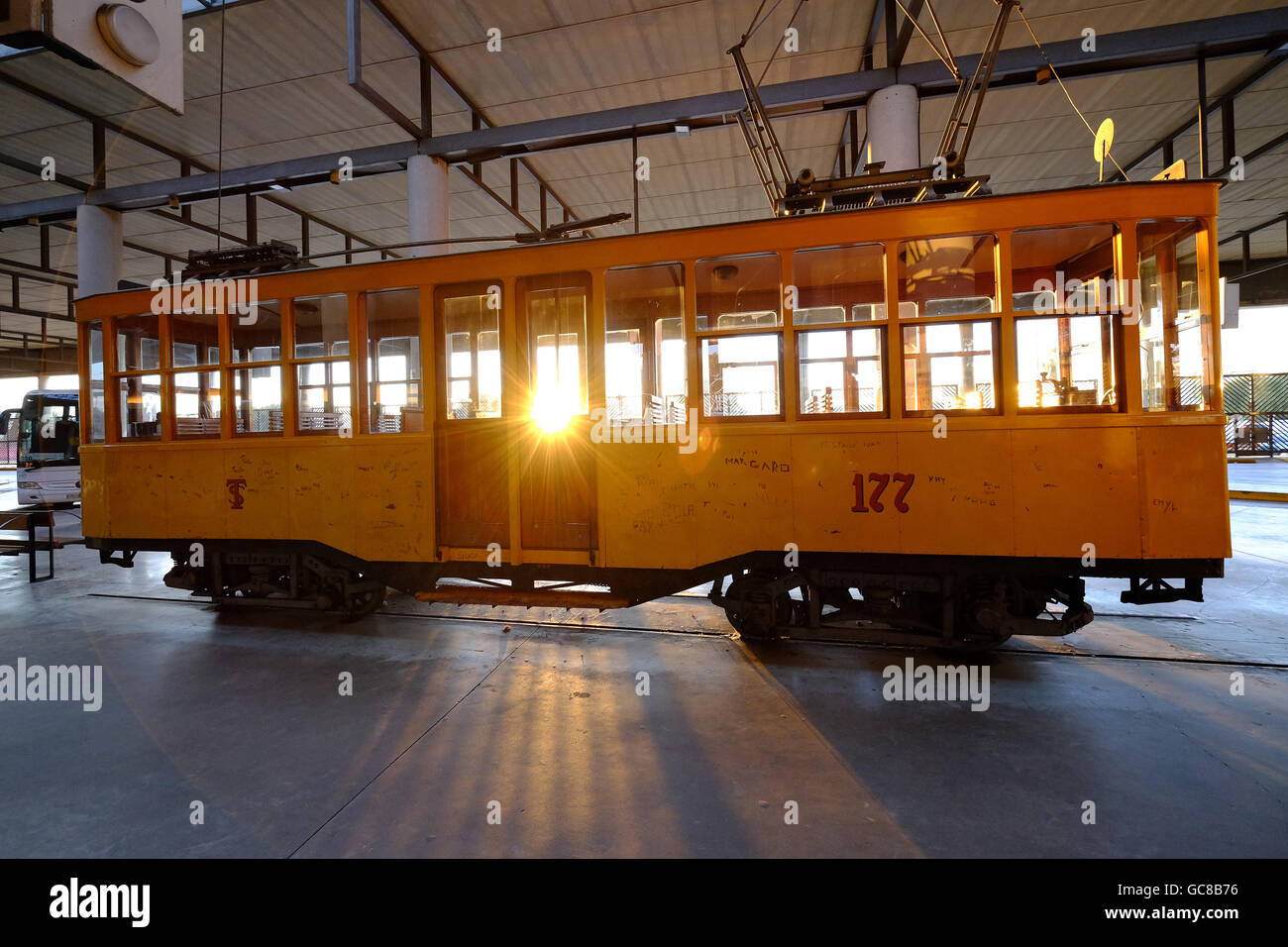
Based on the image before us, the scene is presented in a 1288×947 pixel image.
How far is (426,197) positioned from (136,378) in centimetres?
469

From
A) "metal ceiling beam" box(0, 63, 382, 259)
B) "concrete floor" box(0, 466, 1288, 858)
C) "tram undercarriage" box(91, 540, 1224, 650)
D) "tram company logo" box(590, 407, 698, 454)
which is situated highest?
"metal ceiling beam" box(0, 63, 382, 259)

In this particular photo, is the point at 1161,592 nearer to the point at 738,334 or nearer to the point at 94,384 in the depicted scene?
the point at 738,334

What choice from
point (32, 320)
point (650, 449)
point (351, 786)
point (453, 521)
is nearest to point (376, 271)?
point (453, 521)

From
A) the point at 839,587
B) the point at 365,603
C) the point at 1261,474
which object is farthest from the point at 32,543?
the point at 1261,474

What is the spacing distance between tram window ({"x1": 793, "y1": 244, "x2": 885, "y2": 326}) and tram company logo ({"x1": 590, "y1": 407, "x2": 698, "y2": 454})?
1135mm

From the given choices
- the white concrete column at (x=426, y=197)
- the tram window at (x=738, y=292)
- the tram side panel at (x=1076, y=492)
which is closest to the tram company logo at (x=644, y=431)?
the tram window at (x=738, y=292)

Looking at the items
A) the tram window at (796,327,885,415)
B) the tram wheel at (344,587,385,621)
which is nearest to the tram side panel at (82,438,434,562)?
the tram wheel at (344,587,385,621)

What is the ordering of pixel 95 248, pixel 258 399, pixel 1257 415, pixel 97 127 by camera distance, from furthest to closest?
1. pixel 1257 415
2. pixel 95 248
3. pixel 97 127
4. pixel 258 399

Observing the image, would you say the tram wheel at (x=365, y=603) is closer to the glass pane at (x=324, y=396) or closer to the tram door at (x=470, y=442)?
the tram door at (x=470, y=442)

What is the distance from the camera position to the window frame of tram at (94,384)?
5.77 meters

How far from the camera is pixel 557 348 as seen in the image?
A: 15.8ft

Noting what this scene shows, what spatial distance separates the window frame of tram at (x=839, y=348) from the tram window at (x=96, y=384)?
22.7 ft

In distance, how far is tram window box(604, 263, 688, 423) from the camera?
4.54 meters

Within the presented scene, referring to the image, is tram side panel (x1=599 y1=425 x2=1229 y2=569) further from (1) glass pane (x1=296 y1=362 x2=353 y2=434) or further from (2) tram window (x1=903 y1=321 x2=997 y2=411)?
(1) glass pane (x1=296 y1=362 x2=353 y2=434)
